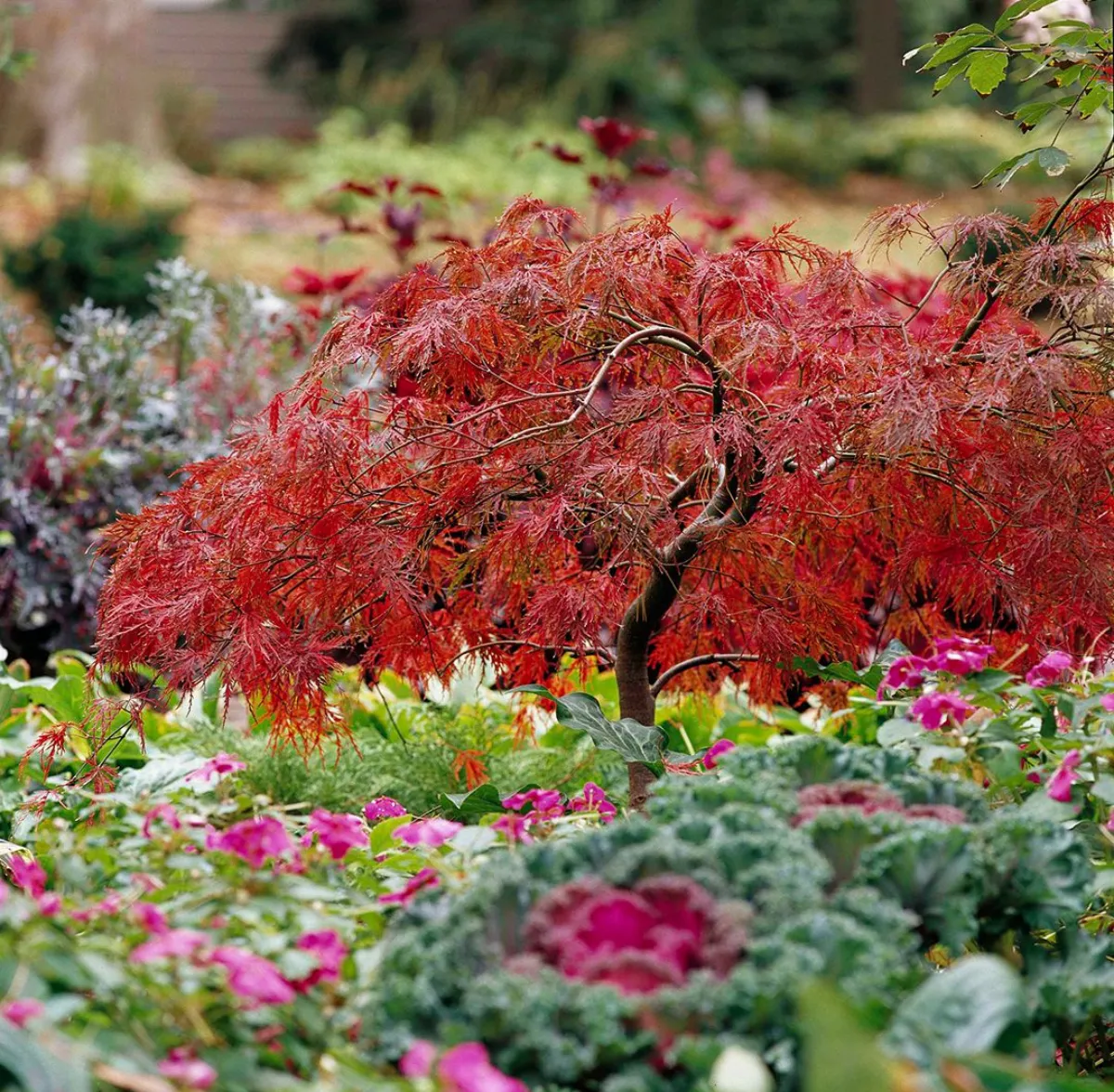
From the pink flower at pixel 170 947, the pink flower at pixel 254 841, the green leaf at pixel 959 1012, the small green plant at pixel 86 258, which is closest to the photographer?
the green leaf at pixel 959 1012

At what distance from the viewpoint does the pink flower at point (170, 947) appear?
1567mm

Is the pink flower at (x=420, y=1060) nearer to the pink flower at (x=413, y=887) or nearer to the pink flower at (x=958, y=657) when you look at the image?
the pink flower at (x=413, y=887)

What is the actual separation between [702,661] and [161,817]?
1155 mm

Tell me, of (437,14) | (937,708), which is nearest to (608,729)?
(937,708)

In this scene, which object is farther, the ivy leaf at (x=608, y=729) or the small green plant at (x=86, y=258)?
the small green plant at (x=86, y=258)

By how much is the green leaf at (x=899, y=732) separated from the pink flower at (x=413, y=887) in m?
0.71

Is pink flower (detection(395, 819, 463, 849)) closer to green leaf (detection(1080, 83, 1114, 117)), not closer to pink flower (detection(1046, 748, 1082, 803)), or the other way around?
pink flower (detection(1046, 748, 1082, 803))

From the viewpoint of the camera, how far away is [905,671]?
2258 mm

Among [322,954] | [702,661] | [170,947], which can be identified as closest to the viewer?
[170,947]

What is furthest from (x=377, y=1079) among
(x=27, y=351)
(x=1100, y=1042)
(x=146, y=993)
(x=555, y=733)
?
(x=27, y=351)

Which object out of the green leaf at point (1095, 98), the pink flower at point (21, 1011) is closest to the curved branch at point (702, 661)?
the green leaf at point (1095, 98)

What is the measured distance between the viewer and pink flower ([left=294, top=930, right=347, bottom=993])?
172 cm

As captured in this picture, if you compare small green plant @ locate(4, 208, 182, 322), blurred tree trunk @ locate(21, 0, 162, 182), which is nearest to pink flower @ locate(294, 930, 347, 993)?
small green plant @ locate(4, 208, 182, 322)

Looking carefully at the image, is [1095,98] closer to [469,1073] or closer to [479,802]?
[479,802]
